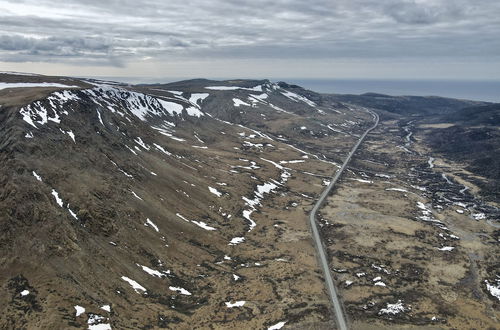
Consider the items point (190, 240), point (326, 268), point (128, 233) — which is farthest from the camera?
point (190, 240)

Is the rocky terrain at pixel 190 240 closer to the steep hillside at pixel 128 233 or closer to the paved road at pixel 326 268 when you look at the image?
the steep hillside at pixel 128 233

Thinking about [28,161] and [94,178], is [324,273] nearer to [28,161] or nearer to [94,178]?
[94,178]

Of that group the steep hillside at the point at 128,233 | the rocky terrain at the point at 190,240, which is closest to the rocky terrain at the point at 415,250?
the rocky terrain at the point at 190,240

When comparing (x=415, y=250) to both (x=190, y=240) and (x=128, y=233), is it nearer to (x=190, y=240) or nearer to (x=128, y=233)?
(x=190, y=240)

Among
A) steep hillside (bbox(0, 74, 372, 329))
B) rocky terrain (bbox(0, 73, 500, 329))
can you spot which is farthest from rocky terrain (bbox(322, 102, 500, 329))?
steep hillside (bbox(0, 74, 372, 329))

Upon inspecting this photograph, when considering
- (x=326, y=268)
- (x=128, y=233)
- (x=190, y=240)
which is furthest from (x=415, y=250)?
(x=128, y=233)
